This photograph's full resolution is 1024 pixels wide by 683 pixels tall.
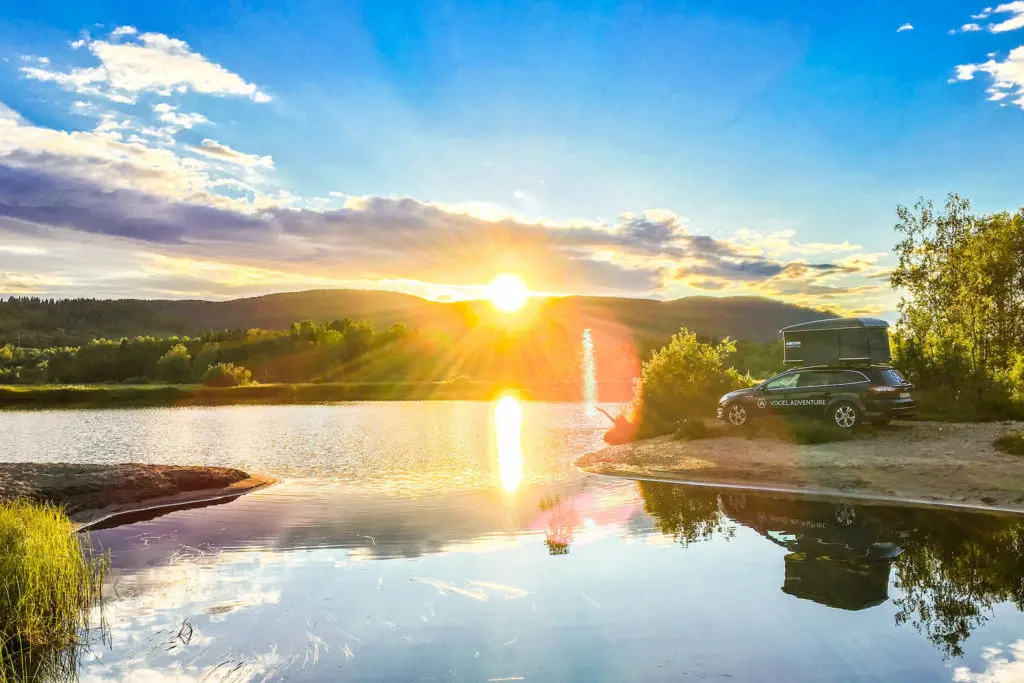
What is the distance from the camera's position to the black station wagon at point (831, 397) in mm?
22625

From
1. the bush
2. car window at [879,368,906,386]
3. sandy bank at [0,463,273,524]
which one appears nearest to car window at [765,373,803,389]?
car window at [879,368,906,386]

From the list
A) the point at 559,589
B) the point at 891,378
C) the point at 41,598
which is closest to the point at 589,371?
the point at 891,378

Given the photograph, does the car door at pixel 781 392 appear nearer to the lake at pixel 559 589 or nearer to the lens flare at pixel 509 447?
the lake at pixel 559 589

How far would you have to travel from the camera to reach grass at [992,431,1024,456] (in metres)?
18.6

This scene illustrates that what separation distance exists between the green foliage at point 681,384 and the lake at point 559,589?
36.0ft

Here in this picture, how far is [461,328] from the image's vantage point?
159 meters

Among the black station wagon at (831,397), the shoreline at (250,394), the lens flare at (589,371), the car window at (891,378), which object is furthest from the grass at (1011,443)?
the shoreline at (250,394)

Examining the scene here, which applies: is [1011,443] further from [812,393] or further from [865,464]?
[812,393]

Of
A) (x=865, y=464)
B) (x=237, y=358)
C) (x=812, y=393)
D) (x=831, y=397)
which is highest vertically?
(x=237, y=358)

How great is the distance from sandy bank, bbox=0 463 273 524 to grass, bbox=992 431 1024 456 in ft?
66.0

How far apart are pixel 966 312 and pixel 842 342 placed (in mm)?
9785

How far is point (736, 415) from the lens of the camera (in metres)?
25.7

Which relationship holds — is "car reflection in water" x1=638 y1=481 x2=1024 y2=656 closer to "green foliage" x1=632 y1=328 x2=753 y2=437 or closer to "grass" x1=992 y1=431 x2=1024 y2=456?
"grass" x1=992 y1=431 x2=1024 y2=456

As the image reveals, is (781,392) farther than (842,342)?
No
